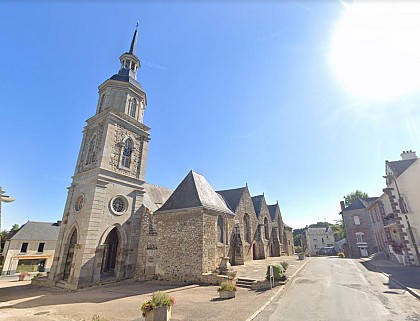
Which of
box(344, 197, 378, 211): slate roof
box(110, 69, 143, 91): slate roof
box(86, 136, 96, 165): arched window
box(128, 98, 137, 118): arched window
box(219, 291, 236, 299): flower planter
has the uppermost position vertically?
box(110, 69, 143, 91): slate roof

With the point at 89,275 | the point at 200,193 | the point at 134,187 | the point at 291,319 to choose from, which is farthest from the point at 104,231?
the point at 291,319

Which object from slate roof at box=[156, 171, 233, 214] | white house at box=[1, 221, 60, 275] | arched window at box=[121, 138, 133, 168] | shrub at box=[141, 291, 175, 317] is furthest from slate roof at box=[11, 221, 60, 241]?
shrub at box=[141, 291, 175, 317]

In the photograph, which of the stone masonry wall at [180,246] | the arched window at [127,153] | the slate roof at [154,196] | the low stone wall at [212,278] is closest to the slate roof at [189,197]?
the stone masonry wall at [180,246]

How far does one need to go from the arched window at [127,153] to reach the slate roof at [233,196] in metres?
11.3

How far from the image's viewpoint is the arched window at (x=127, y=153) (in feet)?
58.5

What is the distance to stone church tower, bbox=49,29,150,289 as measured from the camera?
46.0ft

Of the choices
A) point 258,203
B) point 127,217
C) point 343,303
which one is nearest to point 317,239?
point 258,203

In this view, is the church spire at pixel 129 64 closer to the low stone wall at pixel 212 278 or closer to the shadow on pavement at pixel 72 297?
the shadow on pavement at pixel 72 297

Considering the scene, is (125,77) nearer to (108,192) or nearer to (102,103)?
(102,103)

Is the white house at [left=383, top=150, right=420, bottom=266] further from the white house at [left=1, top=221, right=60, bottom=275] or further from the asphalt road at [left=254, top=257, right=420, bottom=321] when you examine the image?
the white house at [left=1, top=221, right=60, bottom=275]

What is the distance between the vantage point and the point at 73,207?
52.9 feet

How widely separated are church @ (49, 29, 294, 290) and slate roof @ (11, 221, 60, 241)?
20615 mm

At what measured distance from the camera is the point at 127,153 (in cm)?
1831

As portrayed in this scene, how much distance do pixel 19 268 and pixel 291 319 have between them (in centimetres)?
3678
